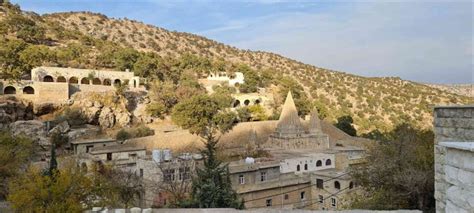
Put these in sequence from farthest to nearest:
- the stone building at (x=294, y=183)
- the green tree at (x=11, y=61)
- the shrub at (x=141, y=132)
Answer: the green tree at (x=11, y=61) → the shrub at (x=141, y=132) → the stone building at (x=294, y=183)

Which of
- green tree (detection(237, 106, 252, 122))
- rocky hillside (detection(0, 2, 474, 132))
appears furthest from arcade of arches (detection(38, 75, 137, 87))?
green tree (detection(237, 106, 252, 122))

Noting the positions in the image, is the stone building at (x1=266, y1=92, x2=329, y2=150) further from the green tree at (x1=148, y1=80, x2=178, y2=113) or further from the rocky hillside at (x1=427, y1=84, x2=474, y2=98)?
the rocky hillside at (x1=427, y1=84, x2=474, y2=98)

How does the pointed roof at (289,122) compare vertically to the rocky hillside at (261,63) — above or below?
below

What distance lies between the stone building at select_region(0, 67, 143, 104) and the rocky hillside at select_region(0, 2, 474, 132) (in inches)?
197

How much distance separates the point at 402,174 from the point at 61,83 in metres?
34.1

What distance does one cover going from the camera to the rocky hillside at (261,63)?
2224 inches

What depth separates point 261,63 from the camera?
8481 cm

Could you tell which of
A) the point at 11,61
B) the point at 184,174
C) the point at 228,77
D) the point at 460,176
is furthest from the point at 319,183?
the point at 228,77

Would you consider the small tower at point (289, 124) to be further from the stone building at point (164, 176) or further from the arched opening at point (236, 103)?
the arched opening at point (236, 103)

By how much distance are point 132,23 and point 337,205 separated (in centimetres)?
7868

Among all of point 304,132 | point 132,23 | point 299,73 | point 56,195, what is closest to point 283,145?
point 304,132

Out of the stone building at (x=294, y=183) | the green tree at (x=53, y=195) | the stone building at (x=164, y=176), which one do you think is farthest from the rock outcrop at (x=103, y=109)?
the green tree at (x=53, y=195)

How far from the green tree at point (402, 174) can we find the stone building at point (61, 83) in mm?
31072

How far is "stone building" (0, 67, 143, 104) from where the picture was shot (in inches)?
1483
